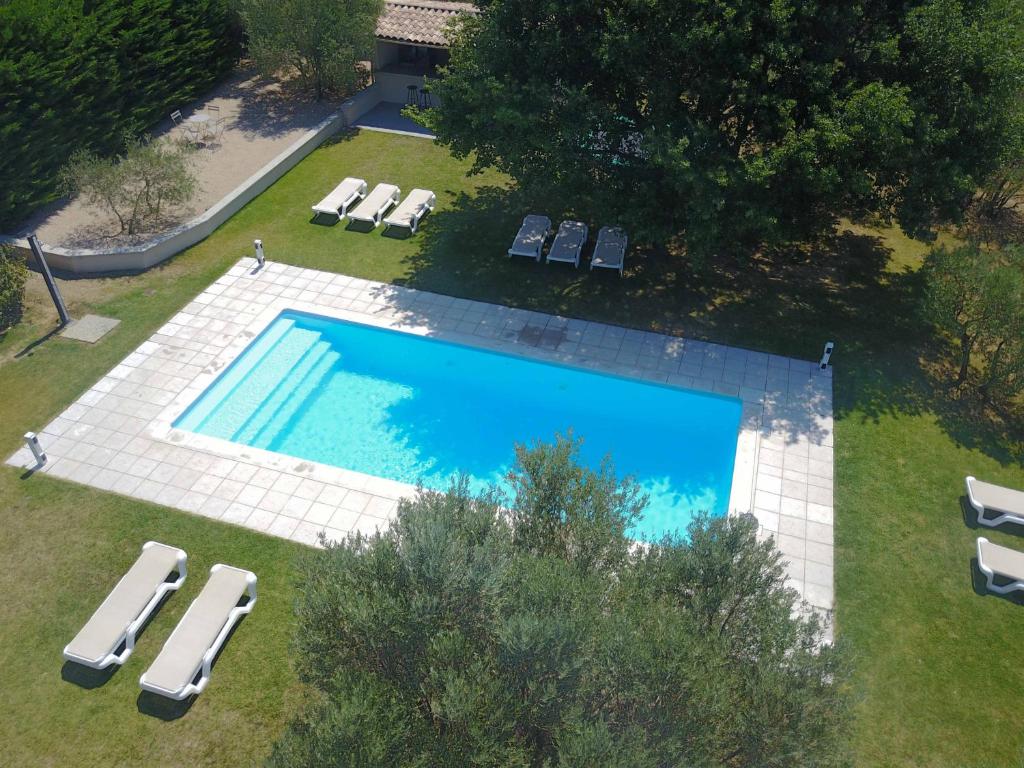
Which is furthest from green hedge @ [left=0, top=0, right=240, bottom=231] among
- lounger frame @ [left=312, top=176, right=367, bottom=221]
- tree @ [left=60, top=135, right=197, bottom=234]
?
lounger frame @ [left=312, top=176, right=367, bottom=221]

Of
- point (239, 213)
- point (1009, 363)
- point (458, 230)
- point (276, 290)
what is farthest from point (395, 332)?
point (1009, 363)

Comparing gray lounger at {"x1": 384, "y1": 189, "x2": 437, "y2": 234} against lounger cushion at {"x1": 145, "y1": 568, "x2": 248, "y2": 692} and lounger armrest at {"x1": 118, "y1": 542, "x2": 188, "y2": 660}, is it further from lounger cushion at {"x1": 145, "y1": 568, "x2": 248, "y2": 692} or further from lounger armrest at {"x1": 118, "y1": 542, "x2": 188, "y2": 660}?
lounger cushion at {"x1": 145, "y1": 568, "x2": 248, "y2": 692}

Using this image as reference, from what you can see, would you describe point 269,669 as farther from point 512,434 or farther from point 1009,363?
point 1009,363

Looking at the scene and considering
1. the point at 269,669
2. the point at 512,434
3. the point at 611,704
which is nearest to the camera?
the point at 611,704

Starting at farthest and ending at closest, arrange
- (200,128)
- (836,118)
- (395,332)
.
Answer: (200,128)
(395,332)
(836,118)

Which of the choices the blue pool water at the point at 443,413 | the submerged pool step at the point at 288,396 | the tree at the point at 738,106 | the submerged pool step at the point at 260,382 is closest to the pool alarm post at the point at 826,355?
the blue pool water at the point at 443,413

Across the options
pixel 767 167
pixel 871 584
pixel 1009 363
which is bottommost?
pixel 871 584
